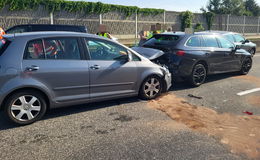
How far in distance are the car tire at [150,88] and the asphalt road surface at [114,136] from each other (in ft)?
0.65

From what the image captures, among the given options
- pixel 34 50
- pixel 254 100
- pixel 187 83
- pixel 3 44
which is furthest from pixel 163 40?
pixel 3 44

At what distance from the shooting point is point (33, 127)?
377cm

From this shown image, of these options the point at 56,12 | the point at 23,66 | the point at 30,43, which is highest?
the point at 56,12

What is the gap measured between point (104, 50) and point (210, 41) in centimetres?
392

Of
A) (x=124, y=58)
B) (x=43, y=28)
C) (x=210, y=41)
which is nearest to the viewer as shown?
(x=124, y=58)

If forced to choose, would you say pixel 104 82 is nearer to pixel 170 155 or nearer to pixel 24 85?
pixel 24 85

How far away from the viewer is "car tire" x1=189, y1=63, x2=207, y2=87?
640 centimetres

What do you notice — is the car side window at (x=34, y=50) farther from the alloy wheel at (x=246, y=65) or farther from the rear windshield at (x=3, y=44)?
the alloy wheel at (x=246, y=65)

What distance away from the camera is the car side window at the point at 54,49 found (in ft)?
12.4

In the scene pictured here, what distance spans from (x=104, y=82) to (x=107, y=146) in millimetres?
1547

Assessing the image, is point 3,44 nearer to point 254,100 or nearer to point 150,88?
point 150,88

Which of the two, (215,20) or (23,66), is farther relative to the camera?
(215,20)

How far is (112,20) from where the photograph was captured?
1920 cm

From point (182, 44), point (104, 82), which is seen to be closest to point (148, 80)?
point (104, 82)
